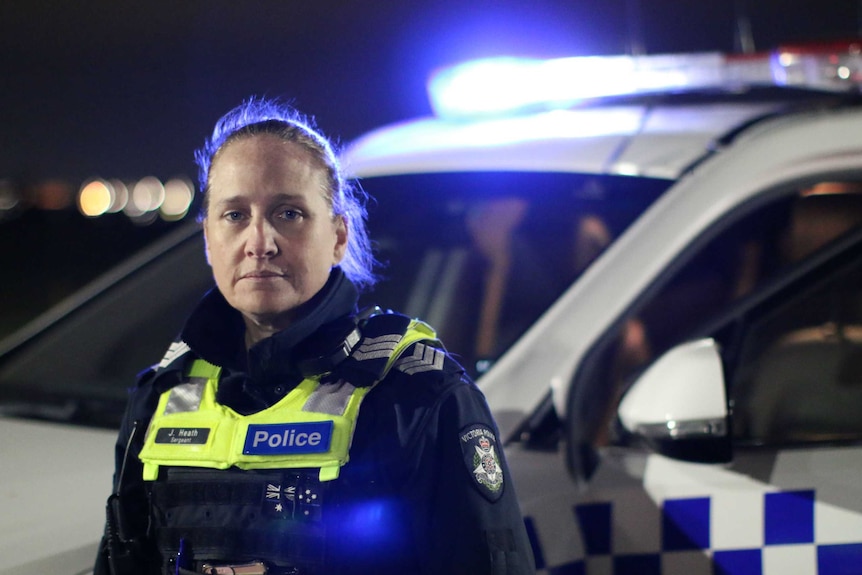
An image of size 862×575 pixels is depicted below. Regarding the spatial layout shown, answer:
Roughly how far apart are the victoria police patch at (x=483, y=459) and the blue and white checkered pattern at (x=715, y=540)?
1.56 ft

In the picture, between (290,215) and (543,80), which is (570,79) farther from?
(290,215)

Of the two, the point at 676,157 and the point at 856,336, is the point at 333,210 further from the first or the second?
the point at 856,336

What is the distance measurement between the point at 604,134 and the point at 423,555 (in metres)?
1.29

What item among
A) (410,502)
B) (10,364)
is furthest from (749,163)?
(10,364)

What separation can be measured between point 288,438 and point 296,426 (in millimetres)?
17

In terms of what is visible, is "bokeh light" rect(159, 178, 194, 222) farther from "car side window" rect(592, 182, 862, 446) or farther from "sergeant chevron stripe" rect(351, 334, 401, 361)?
"sergeant chevron stripe" rect(351, 334, 401, 361)

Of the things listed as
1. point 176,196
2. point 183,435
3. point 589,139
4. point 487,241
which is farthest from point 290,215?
point 176,196

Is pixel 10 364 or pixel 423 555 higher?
pixel 10 364

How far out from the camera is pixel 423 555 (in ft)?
4.20

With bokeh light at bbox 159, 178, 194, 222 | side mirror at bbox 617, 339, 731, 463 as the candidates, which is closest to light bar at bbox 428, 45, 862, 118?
side mirror at bbox 617, 339, 731, 463

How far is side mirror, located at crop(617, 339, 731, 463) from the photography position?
1.63m

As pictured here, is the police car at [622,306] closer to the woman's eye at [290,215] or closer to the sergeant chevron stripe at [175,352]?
the sergeant chevron stripe at [175,352]

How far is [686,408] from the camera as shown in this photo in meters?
1.64

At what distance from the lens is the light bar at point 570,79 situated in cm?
266
